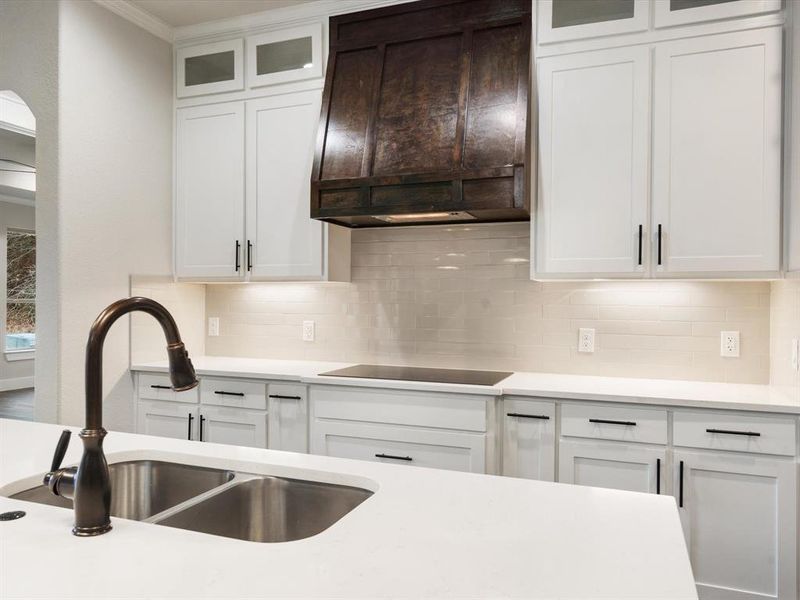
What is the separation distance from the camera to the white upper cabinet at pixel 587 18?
262 cm

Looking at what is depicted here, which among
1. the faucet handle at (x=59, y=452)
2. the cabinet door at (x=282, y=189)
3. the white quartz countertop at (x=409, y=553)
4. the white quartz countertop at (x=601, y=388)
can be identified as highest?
the cabinet door at (x=282, y=189)

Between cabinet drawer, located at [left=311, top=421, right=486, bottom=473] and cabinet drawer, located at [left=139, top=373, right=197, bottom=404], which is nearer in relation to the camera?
cabinet drawer, located at [left=311, top=421, right=486, bottom=473]

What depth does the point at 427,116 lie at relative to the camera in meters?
2.82

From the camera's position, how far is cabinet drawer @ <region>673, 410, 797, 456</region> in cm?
222

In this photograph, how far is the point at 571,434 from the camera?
98.3 inches

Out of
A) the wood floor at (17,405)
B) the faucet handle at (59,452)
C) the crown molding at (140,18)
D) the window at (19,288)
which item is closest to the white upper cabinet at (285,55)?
the crown molding at (140,18)

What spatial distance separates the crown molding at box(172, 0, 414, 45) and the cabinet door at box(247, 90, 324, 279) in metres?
0.43

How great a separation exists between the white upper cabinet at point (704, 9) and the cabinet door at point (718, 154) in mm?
84

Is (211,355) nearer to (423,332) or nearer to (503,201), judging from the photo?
(423,332)

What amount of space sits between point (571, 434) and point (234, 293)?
2367 millimetres

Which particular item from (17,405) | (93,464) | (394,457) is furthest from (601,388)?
(17,405)

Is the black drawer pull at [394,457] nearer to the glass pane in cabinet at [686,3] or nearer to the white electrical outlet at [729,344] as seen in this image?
the white electrical outlet at [729,344]

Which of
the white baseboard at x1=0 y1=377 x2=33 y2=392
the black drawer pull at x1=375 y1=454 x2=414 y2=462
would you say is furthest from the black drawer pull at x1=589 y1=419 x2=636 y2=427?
the white baseboard at x1=0 y1=377 x2=33 y2=392

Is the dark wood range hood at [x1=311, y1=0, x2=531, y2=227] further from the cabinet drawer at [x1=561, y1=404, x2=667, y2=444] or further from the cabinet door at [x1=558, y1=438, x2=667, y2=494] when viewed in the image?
the cabinet door at [x1=558, y1=438, x2=667, y2=494]
